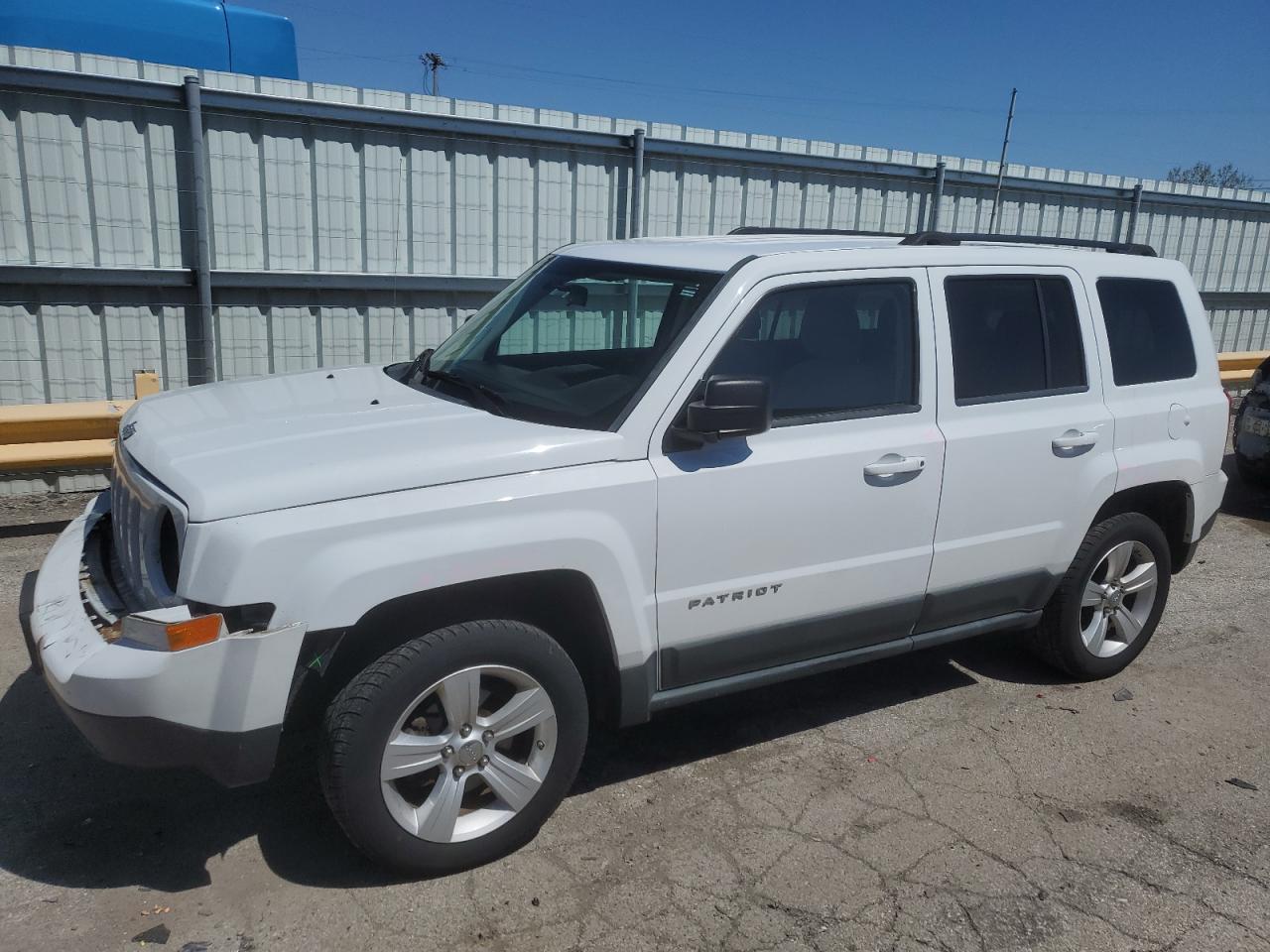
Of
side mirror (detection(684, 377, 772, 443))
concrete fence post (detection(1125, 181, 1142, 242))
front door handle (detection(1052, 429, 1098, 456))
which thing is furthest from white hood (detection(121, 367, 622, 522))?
concrete fence post (detection(1125, 181, 1142, 242))

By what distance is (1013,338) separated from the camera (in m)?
4.32

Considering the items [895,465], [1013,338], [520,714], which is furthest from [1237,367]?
[520,714]

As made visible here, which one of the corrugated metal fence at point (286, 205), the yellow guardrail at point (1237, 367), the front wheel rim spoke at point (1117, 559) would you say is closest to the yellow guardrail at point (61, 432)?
the corrugated metal fence at point (286, 205)

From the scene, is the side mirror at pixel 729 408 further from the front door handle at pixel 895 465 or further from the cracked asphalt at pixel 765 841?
the cracked asphalt at pixel 765 841

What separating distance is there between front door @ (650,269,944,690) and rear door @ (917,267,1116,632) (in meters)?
0.13

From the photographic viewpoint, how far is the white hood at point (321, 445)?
9.64 feet

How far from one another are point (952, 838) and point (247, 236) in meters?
6.37

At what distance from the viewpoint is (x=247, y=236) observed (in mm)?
7648

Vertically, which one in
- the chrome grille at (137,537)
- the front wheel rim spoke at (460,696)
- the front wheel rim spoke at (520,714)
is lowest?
the front wheel rim spoke at (520,714)

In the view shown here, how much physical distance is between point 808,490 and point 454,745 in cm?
148

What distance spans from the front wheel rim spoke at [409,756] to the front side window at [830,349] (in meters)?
1.52

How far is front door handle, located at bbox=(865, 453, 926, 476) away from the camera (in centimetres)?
384

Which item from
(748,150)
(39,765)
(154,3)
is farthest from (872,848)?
(154,3)

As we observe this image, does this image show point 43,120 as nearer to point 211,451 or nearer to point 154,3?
point 154,3
